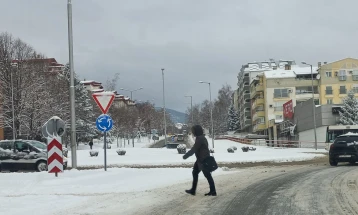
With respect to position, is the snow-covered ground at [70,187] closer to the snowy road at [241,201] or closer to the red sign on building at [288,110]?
the snowy road at [241,201]

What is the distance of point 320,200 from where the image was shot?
10.4m

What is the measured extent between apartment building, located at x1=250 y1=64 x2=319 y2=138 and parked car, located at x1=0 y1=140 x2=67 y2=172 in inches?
2666

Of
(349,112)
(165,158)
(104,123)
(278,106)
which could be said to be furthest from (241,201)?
(278,106)

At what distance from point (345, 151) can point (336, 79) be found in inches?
2539

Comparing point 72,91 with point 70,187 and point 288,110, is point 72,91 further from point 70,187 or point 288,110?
point 288,110

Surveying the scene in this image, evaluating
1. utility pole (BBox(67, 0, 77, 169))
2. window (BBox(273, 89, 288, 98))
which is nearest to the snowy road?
utility pole (BBox(67, 0, 77, 169))

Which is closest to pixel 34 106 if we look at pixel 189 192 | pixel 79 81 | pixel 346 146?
pixel 79 81

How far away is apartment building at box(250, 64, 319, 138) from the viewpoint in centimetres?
9131

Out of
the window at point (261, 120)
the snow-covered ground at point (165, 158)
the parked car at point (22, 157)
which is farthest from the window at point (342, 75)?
the parked car at point (22, 157)

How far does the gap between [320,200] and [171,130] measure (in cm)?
15307

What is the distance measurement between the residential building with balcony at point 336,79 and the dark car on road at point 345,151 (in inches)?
2472

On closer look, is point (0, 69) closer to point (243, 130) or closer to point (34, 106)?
point (34, 106)

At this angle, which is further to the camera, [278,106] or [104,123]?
[278,106]

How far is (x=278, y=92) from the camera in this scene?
9406 centimetres
